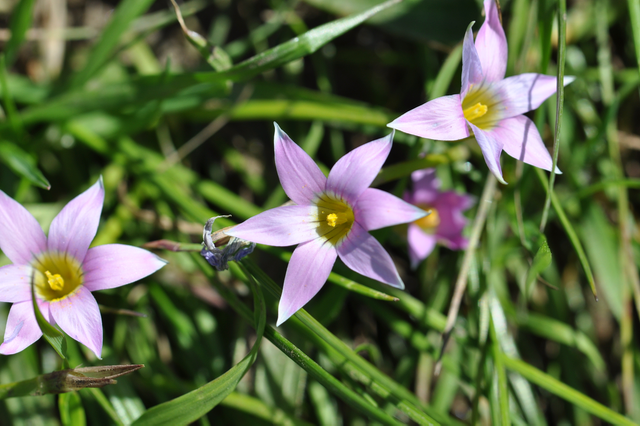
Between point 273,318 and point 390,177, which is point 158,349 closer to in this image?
point 273,318

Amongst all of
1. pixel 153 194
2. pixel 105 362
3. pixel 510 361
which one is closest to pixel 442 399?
pixel 510 361

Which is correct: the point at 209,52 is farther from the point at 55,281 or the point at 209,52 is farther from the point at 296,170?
the point at 55,281

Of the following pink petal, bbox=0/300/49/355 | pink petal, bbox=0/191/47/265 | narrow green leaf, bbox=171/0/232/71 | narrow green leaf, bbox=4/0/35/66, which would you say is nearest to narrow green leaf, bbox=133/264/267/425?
pink petal, bbox=0/300/49/355

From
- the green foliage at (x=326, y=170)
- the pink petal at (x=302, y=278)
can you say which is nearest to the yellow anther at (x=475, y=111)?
the green foliage at (x=326, y=170)

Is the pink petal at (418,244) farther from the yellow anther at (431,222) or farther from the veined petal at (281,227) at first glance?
the veined petal at (281,227)

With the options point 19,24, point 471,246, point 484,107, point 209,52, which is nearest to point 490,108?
point 484,107

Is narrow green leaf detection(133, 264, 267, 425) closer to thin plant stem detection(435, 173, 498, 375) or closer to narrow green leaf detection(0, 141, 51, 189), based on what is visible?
thin plant stem detection(435, 173, 498, 375)
